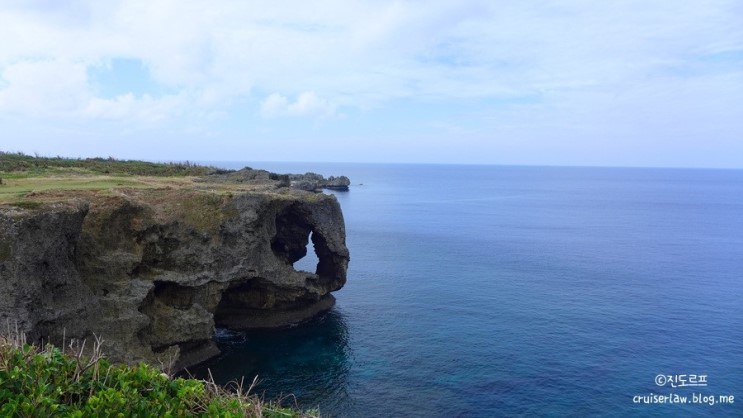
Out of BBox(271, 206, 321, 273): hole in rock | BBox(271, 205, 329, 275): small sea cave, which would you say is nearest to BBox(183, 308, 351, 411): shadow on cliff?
BBox(271, 205, 329, 275): small sea cave

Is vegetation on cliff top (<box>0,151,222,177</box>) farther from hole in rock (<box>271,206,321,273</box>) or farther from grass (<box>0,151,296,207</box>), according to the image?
hole in rock (<box>271,206,321,273</box>)

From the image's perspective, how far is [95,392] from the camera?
10.8 m

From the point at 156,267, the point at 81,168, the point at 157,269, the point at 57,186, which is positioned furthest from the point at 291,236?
the point at 81,168

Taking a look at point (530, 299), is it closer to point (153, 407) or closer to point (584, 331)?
point (584, 331)

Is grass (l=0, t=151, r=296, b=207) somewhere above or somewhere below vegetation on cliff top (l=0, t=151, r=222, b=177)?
below

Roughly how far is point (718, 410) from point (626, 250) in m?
53.0

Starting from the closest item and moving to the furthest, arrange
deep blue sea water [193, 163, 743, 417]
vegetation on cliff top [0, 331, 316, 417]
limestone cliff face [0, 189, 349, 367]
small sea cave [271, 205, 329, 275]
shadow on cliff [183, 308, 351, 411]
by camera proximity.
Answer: vegetation on cliff top [0, 331, 316, 417] < limestone cliff face [0, 189, 349, 367] < deep blue sea water [193, 163, 743, 417] < shadow on cliff [183, 308, 351, 411] < small sea cave [271, 205, 329, 275]

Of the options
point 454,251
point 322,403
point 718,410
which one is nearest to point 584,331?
point 718,410

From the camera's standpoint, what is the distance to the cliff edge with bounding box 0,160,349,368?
30078mm

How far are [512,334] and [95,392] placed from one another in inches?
1553

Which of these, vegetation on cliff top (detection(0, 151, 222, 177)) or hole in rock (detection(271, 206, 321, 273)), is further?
vegetation on cliff top (detection(0, 151, 222, 177))

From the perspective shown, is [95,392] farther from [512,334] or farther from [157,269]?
[512,334]

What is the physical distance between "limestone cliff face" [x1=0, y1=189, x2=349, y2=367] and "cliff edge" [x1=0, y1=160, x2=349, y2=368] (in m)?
0.07

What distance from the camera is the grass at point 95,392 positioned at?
9750mm
